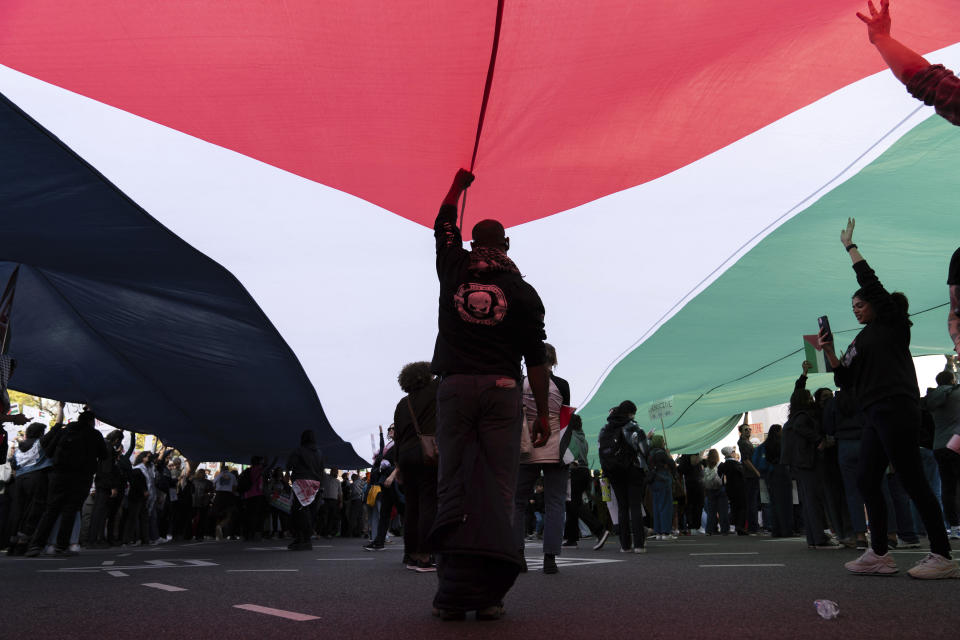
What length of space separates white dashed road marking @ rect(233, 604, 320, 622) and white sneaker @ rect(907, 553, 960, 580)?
2879 mm

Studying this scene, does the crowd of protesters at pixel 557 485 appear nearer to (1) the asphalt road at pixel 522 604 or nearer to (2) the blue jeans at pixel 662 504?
(2) the blue jeans at pixel 662 504

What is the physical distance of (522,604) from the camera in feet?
10.5

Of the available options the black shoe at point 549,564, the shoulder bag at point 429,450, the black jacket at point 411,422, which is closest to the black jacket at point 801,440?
the black shoe at point 549,564

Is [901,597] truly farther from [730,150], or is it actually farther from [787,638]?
[730,150]

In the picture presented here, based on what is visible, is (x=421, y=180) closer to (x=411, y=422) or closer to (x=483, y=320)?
(x=411, y=422)

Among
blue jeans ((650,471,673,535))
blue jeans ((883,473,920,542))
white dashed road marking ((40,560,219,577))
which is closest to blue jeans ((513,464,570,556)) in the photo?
white dashed road marking ((40,560,219,577))

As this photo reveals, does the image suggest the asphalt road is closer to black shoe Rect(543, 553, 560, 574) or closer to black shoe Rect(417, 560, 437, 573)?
black shoe Rect(543, 553, 560, 574)

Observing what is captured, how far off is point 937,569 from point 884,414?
2.58 ft

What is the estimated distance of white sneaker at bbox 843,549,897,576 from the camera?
390cm

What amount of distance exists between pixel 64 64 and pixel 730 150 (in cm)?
539

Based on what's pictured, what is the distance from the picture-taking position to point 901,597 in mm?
2994

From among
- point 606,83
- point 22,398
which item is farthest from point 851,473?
point 22,398

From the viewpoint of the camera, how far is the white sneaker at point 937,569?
11.8 ft

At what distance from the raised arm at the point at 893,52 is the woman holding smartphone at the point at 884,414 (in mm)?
1667
